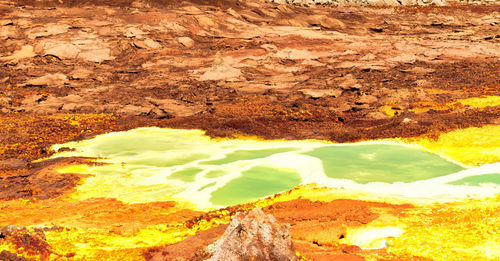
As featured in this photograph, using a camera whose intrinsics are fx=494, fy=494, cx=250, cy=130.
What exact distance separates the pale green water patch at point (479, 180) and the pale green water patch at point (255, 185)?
2504 millimetres

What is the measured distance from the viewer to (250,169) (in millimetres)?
8859

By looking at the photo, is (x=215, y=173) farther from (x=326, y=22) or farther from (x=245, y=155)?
(x=326, y=22)

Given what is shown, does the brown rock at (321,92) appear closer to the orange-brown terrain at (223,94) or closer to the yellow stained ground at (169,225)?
the orange-brown terrain at (223,94)

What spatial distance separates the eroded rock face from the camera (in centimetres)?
408

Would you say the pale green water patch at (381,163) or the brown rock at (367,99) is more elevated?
the pale green water patch at (381,163)

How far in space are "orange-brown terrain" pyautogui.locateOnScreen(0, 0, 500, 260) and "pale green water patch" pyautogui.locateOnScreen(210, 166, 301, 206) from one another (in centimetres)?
58

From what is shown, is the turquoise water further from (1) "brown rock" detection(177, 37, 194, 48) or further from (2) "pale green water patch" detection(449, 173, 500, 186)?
(1) "brown rock" detection(177, 37, 194, 48)

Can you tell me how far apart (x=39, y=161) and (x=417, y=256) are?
25.6 ft

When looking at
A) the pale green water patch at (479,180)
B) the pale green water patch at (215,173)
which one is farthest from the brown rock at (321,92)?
the pale green water patch at (479,180)

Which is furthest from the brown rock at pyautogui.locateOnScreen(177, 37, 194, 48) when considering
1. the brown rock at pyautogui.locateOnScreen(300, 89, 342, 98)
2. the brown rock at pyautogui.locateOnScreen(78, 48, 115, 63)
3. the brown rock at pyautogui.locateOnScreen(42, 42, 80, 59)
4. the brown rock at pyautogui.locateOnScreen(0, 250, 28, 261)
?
the brown rock at pyautogui.locateOnScreen(0, 250, 28, 261)

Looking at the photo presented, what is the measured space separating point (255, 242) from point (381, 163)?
5.43 meters

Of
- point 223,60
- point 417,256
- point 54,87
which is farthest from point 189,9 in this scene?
point 417,256

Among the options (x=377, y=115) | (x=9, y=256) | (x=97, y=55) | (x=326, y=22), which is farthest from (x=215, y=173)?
(x=326, y=22)

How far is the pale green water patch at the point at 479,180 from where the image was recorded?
7.38 metres
